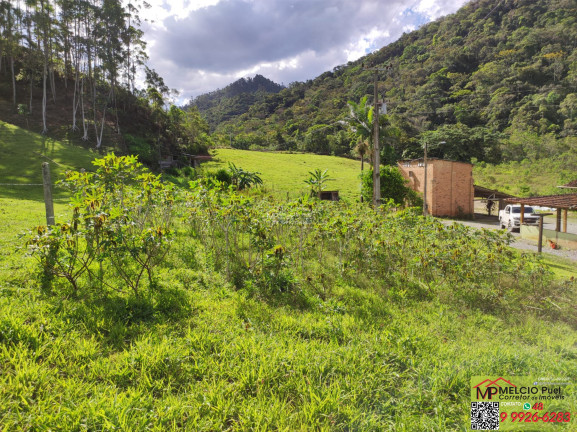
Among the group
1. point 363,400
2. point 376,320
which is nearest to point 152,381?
point 363,400

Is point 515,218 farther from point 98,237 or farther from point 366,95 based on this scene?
point 98,237

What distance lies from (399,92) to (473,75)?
1465cm

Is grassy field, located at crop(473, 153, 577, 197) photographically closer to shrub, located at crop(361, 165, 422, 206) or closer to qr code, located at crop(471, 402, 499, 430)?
shrub, located at crop(361, 165, 422, 206)

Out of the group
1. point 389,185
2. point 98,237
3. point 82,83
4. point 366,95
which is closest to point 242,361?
point 98,237

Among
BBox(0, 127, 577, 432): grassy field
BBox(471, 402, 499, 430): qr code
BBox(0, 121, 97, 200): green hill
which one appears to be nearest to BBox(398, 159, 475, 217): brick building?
BBox(0, 127, 577, 432): grassy field

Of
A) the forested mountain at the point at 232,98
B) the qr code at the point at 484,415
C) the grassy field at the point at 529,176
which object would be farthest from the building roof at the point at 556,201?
the forested mountain at the point at 232,98

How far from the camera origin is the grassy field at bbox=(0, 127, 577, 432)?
7.11ft

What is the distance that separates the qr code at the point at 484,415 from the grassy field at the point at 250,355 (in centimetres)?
7

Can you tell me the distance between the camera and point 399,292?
16.7ft

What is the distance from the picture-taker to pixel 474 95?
54.1 meters

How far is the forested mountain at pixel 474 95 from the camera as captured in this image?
41.5 meters

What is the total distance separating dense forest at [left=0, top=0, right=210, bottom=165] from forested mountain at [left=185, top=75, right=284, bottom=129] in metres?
54.9

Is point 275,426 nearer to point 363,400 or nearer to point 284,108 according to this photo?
point 363,400

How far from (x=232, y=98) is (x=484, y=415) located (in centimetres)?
12316
